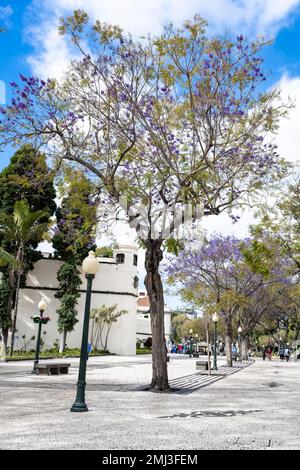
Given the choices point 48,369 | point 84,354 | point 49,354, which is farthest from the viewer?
point 49,354

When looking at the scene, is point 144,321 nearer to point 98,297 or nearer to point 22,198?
point 98,297

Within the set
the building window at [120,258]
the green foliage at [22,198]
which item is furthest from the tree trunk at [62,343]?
the building window at [120,258]

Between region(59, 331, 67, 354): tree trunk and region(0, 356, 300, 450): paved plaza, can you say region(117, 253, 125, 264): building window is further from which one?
region(0, 356, 300, 450): paved plaza

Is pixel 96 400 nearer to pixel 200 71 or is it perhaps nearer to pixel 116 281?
pixel 200 71

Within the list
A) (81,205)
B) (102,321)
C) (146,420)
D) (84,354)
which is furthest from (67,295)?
(146,420)

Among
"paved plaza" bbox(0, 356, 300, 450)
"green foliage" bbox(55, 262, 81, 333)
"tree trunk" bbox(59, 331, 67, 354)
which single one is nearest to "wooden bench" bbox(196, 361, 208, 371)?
"paved plaza" bbox(0, 356, 300, 450)

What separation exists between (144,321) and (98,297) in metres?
24.7

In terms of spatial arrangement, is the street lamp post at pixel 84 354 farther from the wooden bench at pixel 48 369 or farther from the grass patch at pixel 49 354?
the grass patch at pixel 49 354

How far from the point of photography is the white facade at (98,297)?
131 feet

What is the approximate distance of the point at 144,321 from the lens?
220 ft

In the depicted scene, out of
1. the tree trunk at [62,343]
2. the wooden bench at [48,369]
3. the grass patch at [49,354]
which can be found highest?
the tree trunk at [62,343]

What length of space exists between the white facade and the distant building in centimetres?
1944

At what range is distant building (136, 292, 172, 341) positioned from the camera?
66.4 meters

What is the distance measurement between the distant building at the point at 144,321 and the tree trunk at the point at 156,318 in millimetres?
51497
